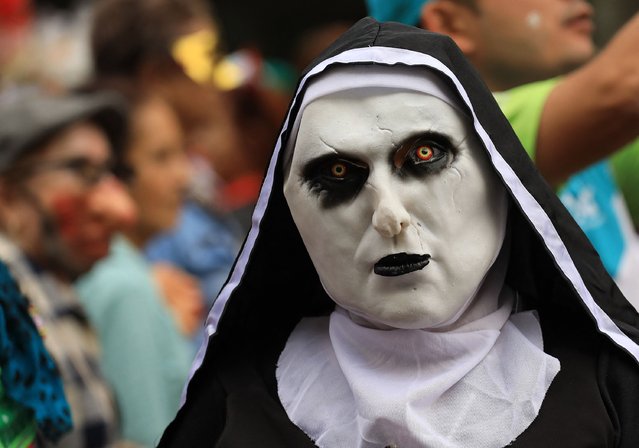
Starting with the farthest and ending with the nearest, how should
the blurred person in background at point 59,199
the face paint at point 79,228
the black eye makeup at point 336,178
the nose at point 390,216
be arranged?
the face paint at point 79,228
the blurred person in background at point 59,199
the black eye makeup at point 336,178
the nose at point 390,216

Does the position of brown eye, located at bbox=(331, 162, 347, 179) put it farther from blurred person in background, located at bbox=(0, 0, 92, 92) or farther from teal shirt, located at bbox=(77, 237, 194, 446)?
blurred person in background, located at bbox=(0, 0, 92, 92)

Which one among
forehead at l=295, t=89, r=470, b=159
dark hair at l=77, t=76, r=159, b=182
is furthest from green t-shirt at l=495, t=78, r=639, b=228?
dark hair at l=77, t=76, r=159, b=182

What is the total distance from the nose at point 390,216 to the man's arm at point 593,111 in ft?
2.62

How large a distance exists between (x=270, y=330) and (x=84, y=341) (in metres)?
1.77

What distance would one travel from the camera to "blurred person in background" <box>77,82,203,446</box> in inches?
217

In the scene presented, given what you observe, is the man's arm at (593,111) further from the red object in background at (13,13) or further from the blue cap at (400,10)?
the red object in background at (13,13)

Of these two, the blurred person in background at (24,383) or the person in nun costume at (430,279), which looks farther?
the blurred person in background at (24,383)

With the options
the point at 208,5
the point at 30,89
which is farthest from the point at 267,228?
the point at 208,5

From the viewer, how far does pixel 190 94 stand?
25.2ft

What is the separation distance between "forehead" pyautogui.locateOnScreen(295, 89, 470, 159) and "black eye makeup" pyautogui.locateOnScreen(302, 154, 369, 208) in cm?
3

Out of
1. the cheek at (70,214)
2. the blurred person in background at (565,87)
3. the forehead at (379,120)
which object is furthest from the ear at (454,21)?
the cheek at (70,214)

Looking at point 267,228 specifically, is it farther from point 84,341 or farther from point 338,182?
point 84,341

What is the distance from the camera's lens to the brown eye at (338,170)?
306 centimetres

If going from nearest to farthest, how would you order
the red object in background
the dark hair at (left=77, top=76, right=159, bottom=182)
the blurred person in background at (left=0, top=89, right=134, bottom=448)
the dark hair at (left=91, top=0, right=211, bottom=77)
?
the blurred person in background at (left=0, top=89, right=134, bottom=448) → the dark hair at (left=77, top=76, right=159, bottom=182) → the dark hair at (left=91, top=0, right=211, bottom=77) → the red object in background
